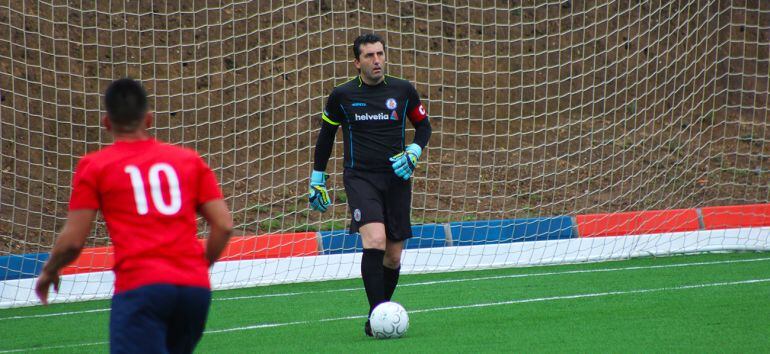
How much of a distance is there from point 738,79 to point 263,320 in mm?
12566

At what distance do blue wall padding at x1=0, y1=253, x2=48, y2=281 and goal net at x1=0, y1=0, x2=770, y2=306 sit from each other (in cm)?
2

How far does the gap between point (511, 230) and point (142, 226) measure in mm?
9755

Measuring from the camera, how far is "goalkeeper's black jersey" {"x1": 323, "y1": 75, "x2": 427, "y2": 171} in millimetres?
7738

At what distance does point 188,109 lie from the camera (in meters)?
15.3

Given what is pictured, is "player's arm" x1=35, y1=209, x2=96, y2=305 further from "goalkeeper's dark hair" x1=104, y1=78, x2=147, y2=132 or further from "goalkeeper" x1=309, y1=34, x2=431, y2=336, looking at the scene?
"goalkeeper" x1=309, y1=34, x2=431, y2=336

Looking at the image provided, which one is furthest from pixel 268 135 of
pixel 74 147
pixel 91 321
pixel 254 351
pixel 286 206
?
pixel 254 351

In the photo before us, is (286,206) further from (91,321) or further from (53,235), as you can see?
(91,321)

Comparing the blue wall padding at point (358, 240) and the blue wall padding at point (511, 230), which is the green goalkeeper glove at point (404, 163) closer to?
the blue wall padding at point (358, 240)

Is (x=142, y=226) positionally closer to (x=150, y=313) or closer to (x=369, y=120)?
(x=150, y=313)

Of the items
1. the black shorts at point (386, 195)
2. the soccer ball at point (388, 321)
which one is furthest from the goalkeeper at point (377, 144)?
the soccer ball at point (388, 321)

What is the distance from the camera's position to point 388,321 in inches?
280

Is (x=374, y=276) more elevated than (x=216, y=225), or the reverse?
(x=216, y=225)

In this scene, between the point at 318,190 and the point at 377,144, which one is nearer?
the point at 377,144

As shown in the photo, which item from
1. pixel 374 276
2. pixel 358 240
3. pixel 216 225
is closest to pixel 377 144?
pixel 374 276
